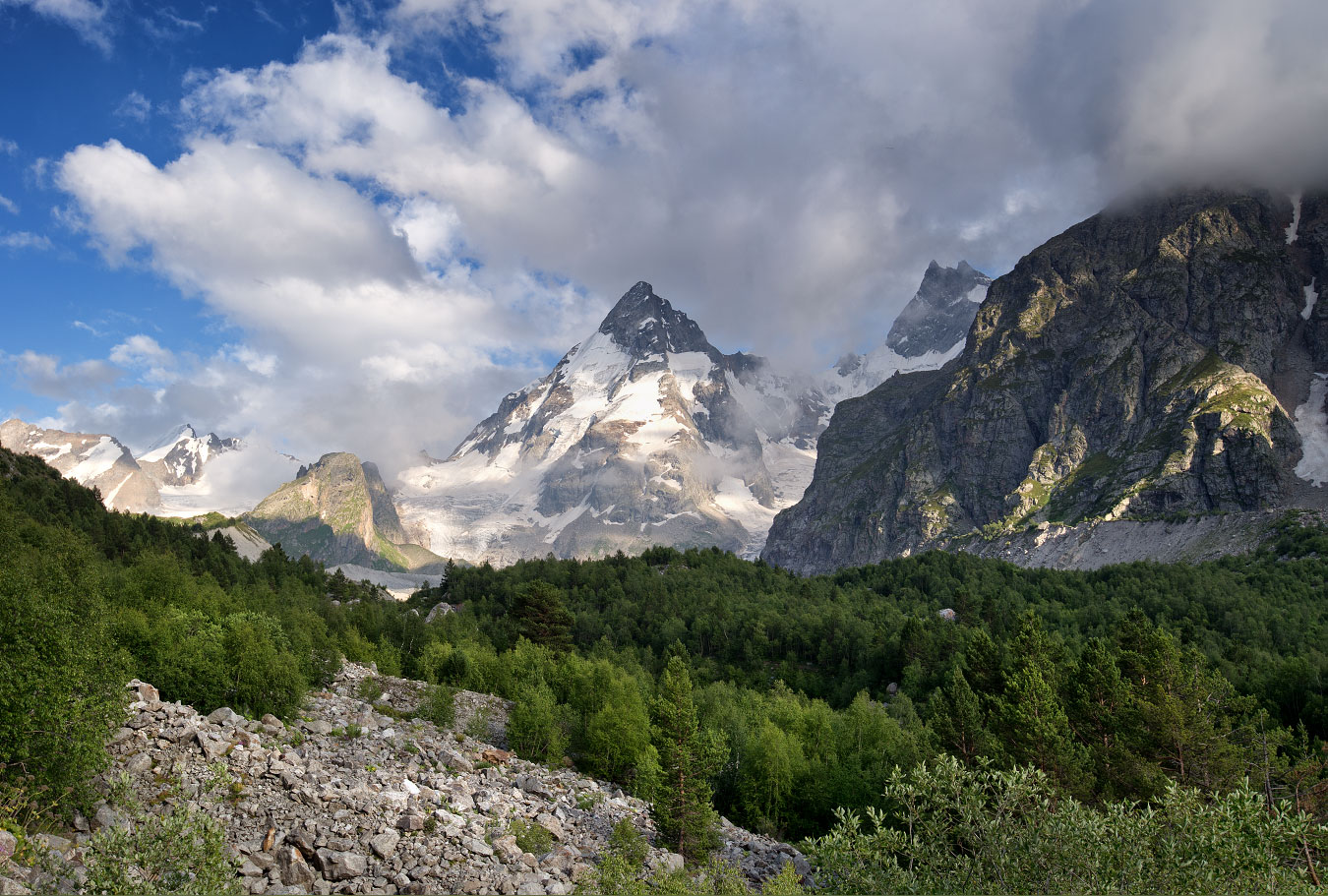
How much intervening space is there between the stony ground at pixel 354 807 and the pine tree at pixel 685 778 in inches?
80.5

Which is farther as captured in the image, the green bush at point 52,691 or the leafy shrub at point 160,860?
the green bush at point 52,691

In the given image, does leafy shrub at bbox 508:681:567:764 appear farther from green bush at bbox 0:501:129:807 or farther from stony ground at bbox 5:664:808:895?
green bush at bbox 0:501:129:807

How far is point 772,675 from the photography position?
126312 millimetres

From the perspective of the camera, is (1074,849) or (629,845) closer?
(1074,849)

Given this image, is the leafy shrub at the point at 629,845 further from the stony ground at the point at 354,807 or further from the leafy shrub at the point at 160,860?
the leafy shrub at the point at 160,860

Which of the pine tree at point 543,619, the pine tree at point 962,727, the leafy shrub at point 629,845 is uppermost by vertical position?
the pine tree at point 543,619

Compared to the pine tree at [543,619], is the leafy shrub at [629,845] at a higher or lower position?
lower

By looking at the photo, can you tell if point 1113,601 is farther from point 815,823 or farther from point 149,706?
point 149,706

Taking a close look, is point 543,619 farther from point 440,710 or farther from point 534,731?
point 440,710

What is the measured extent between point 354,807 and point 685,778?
69.4ft

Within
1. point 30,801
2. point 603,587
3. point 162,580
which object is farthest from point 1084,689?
point 603,587

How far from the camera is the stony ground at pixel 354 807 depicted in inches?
1200

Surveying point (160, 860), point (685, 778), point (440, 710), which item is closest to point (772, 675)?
point (440, 710)

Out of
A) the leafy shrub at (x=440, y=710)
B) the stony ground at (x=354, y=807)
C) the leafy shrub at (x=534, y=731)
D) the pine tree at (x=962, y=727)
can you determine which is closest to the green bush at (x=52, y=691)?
the stony ground at (x=354, y=807)
